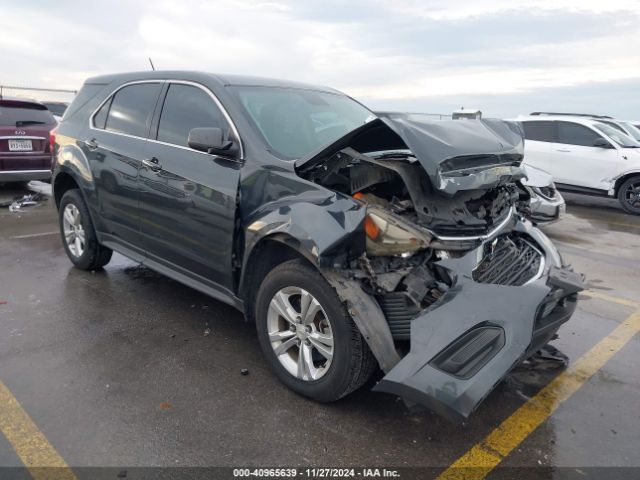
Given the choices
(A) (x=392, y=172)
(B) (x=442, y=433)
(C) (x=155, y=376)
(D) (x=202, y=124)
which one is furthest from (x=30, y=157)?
(B) (x=442, y=433)

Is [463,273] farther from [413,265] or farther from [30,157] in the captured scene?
[30,157]

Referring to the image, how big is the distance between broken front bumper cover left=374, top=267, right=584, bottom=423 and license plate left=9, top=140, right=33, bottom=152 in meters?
8.76

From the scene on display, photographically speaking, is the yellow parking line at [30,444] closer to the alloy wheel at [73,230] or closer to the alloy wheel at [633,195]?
the alloy wheel at [73,230]

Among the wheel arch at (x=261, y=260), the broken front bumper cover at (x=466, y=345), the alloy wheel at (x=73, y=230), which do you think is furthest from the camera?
the alloy wheel at (x=73, y=230)

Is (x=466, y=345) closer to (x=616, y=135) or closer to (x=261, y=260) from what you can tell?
(x=261, y=260)

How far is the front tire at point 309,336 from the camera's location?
2682 millimetres

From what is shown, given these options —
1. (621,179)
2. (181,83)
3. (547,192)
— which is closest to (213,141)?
(181,83)

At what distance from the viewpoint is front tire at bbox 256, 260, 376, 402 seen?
8.80 ft

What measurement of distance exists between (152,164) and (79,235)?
Result: 177 centimetres

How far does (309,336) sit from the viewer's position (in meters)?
2.90

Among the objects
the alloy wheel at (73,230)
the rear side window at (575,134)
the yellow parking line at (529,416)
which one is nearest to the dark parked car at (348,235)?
the yellow parking line at (529,416)

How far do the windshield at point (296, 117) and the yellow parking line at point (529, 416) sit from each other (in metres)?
1.96

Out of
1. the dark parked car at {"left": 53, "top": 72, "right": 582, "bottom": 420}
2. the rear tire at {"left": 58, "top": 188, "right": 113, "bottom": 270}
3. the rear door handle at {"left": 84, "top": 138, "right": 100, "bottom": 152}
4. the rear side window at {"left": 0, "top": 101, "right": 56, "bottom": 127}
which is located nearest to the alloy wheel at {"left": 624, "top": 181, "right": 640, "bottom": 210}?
the dark parked car at {"left": 53, "top": 72, "right": 582, "bottom": 420}

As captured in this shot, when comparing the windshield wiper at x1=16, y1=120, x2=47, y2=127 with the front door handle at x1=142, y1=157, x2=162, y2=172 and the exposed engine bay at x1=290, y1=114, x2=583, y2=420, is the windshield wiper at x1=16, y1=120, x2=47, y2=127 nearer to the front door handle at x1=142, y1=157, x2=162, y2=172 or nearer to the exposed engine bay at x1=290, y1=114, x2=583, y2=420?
the front door handle at x1=142, y1=157, x2=162, y2=172
